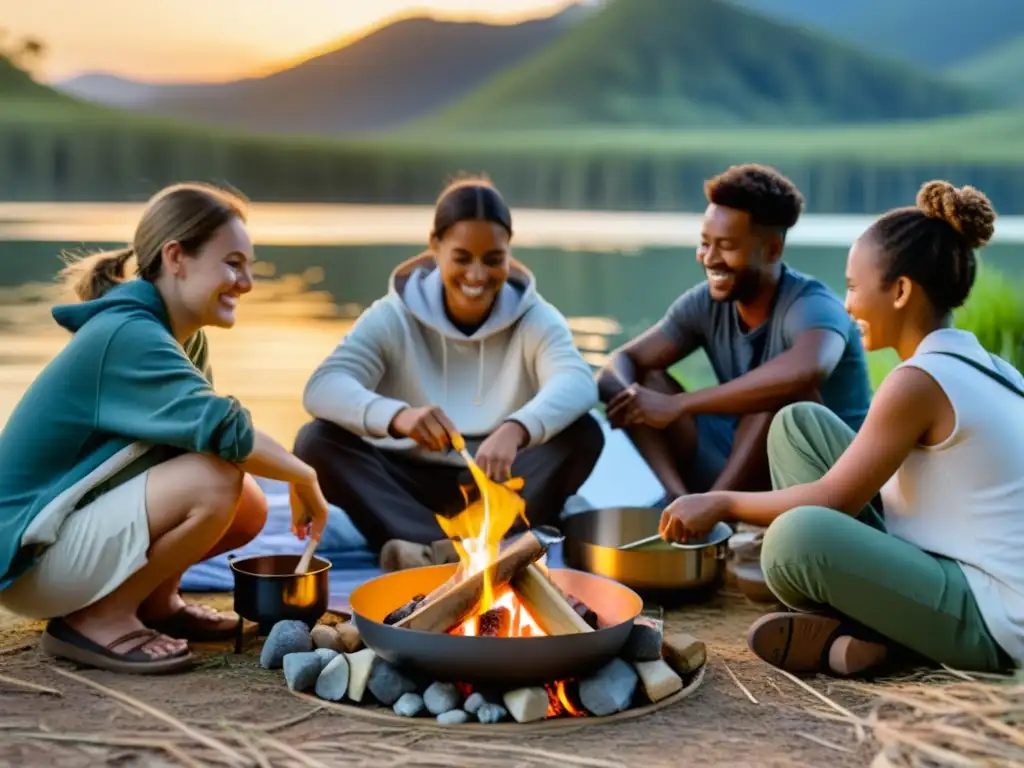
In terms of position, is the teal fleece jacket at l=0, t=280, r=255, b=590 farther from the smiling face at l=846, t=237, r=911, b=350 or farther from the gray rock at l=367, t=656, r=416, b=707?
the smiling face at l=846, t=237, r=911, b=350

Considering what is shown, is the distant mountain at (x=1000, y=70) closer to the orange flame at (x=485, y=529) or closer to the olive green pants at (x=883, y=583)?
the orange flame at (x=485, y=529)

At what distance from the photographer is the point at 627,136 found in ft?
29.8

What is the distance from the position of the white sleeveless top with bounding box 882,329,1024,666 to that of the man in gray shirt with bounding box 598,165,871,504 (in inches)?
45.0

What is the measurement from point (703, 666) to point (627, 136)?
7011 millimetres

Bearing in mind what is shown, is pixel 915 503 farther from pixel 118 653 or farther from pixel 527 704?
pixel 118 653

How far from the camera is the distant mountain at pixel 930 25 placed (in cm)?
871

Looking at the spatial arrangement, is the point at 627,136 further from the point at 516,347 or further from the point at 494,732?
the point at 494,732

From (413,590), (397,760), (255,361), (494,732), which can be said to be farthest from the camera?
(255,361)

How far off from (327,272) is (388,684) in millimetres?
7288

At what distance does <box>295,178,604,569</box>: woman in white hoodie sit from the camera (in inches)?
141

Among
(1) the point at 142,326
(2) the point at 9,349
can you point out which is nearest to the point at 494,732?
(1) the point at 142,326

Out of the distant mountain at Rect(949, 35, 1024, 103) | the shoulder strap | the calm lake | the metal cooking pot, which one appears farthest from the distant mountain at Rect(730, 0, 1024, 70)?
the shoulder strap

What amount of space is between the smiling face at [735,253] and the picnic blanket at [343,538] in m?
0.67

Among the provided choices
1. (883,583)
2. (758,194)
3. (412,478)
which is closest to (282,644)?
(412,478)
